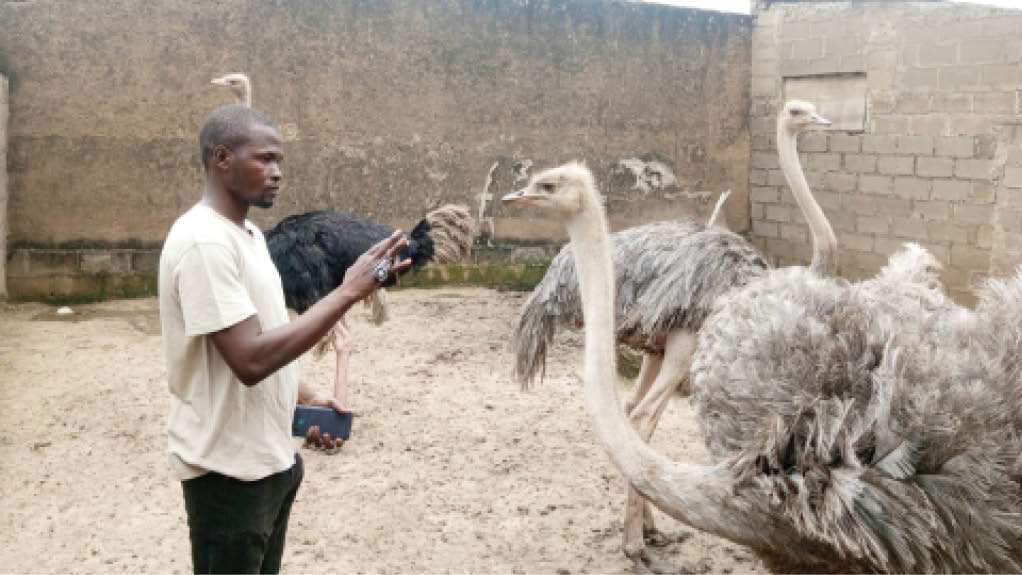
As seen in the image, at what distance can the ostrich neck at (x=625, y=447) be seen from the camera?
2330 millimetres

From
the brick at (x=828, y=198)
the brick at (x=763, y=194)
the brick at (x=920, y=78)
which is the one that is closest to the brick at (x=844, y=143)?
the brick at (x=828, y=198)

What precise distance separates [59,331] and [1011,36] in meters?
6.58

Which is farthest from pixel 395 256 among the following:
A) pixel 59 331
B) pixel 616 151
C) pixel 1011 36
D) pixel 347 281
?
pixel 616 151

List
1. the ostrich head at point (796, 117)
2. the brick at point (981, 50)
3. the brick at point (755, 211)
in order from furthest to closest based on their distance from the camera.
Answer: the brick at point (755, 211)
the brick at point (981, 50)
the ostrich head at point (796, 117)

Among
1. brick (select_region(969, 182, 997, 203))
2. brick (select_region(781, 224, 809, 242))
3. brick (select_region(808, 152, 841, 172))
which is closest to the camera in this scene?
brick (select_region(969, 182, 997, 203))

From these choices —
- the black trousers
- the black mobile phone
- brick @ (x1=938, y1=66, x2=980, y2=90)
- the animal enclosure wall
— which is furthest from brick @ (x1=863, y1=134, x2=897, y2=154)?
the black trousers

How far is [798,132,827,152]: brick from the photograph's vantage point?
27.2 feet

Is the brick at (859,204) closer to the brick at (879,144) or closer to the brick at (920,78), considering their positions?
the brick at (879,144)

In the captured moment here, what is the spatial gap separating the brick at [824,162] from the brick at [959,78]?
3.82 feet

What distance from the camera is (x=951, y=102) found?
708 centimetres

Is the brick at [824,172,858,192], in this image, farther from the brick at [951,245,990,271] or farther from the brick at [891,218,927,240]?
the brick at [951,245,990,271]

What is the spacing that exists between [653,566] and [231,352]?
2.29 m

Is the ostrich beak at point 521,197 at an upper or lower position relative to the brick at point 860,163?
upper

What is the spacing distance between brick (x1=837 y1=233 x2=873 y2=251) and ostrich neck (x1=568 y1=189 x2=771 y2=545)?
5736 mm
